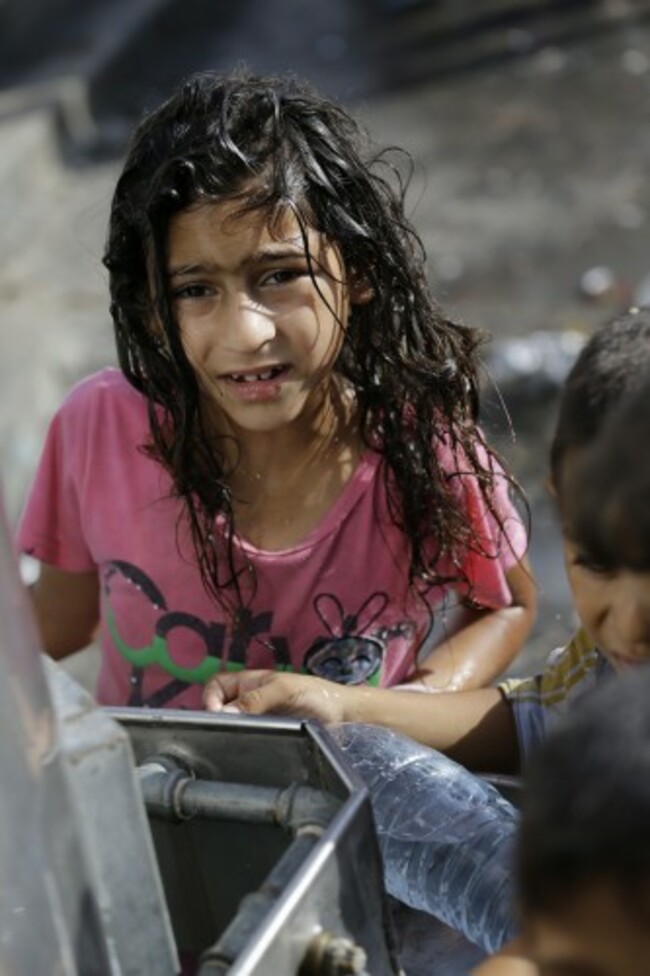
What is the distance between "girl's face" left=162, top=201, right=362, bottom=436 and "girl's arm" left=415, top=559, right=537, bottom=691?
0.43 meters

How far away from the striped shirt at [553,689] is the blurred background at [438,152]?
5.14 ft

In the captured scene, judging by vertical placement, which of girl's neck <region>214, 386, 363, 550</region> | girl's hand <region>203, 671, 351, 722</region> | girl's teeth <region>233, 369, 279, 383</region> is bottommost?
girl's hand <region>203, 671, 351, 722</region>

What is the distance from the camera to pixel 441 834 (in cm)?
160

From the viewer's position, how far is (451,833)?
160cm

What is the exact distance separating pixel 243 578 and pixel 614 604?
3.01 ft

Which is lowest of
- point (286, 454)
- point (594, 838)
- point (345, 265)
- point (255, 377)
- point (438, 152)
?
point (594, 838)

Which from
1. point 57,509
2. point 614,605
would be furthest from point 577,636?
point 57,509

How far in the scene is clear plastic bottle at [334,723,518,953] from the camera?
5.04ft

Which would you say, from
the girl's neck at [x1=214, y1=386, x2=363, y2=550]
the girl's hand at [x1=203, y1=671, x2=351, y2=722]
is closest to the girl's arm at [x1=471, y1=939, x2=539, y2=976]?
the girl's hand at [x1=203, y1=671, x2=351, y2=722]

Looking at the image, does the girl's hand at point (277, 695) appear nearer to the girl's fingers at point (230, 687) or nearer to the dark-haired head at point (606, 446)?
the girl's fingers at point (230, 687)

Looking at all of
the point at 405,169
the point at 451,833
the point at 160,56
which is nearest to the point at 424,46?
the point at 160,56

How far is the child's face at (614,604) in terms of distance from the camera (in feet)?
4.89

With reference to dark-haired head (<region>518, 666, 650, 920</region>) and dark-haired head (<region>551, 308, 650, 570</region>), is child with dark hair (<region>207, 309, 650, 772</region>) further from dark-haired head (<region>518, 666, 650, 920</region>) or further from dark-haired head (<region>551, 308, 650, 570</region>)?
dark-haired head (<region>518, 666, 650, 920</region>)

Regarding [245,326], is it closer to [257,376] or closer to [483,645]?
A: [257,376]
